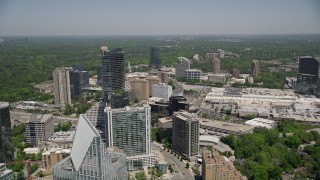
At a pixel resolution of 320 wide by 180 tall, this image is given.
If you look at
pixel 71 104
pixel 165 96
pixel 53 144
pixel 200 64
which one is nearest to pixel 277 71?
pixel 200 64

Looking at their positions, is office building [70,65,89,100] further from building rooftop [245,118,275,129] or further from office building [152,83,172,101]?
building rooftop [245,118,275,129]

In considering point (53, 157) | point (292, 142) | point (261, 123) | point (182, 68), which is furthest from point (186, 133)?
point (182, 68)

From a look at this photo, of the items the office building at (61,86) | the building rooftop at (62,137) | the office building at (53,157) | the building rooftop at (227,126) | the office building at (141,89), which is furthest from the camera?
the office building at (141,89)

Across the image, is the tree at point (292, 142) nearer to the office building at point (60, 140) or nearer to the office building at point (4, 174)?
the office building at point (60, 140)

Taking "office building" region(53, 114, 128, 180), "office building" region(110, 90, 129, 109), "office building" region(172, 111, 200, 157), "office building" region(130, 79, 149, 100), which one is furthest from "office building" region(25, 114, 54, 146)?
"office building" region(130, 79, 149, 100)

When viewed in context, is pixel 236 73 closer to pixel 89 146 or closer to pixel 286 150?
pixel 286 150

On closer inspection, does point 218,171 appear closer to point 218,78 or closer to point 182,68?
point 218,78

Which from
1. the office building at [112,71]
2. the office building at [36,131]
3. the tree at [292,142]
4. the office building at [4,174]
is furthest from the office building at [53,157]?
the tree at [292,142]
